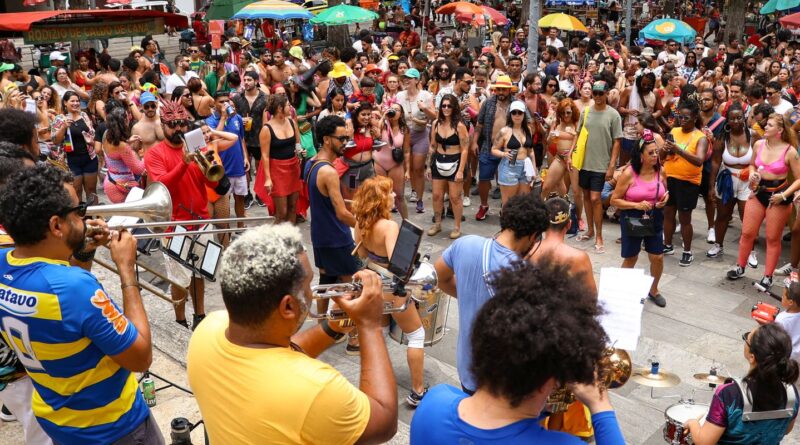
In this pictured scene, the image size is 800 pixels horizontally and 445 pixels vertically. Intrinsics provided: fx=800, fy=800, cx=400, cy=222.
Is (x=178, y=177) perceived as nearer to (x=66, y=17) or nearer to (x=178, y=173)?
(x=178, y=173)

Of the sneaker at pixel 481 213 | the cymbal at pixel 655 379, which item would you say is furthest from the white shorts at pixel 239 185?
the cymbal at pixel 655 379

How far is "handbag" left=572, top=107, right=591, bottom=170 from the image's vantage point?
362 inches

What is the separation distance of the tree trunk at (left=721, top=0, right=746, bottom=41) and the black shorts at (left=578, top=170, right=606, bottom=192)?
17338mm

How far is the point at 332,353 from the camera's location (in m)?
6.50

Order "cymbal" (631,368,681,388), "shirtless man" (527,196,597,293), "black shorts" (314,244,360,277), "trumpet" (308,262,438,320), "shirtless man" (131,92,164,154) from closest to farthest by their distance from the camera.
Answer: "trumpet" (308,262,438,320) → "shirtless man" (527,196,597,293) → "cymbal" (631,368,681,388) → "black shorts" (314,244,360,277) → "shirtless man" (131,92,164,154)

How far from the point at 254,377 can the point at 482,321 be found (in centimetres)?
69

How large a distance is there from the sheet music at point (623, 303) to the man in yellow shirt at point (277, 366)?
6.40 feet

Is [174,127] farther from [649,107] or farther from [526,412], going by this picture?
[649,107]

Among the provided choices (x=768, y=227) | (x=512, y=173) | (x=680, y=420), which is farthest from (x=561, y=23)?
(x=680, y=420)

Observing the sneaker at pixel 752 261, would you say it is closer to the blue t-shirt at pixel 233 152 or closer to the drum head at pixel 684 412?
the drum head at pixel 684 412

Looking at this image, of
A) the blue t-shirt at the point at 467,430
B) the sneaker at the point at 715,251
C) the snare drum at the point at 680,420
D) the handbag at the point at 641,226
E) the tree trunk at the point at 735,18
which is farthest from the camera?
the tree trunk at the point at 735,18

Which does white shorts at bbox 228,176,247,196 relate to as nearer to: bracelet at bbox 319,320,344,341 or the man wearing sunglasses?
the man wearing sunglasses

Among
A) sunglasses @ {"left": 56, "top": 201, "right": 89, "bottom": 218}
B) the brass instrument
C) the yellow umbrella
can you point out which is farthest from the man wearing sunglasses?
the yellow umbrella

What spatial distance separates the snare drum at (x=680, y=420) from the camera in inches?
167
